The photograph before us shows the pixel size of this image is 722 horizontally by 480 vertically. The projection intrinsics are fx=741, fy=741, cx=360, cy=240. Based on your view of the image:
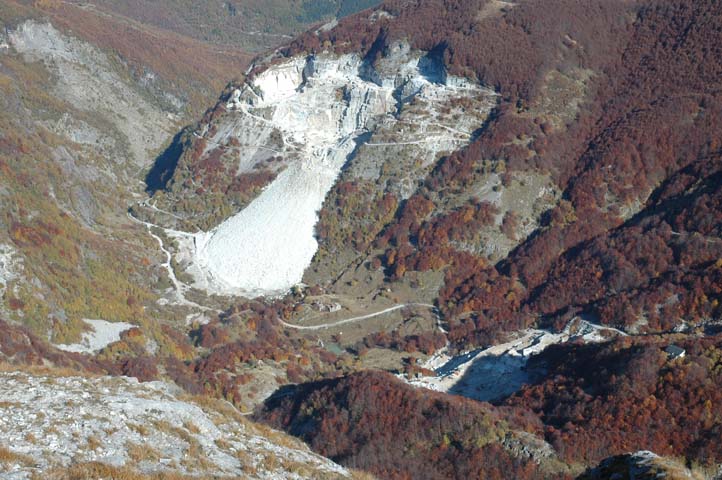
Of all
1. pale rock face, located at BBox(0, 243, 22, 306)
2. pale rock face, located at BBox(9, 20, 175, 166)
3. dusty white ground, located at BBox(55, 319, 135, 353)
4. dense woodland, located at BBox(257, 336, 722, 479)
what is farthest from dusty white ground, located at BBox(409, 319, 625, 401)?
pale rock face, located at BBox(9, 20, 175, 166)

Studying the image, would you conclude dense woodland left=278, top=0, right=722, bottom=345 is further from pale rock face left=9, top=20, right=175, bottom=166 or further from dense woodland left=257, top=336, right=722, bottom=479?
pale rock face left=9, top=20, right=175, bottom=166

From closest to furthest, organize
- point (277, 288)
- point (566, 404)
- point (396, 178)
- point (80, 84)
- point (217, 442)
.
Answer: point (217, 442), point (566, 404), point (277, 288), point (396, 178), point (80, 84)

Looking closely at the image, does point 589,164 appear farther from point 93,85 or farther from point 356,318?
point 93,85

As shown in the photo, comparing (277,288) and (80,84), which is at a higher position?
(80,84)

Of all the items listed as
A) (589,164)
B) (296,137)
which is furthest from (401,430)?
(296,137)

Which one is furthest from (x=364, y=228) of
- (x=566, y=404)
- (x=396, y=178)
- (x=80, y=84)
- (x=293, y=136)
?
(x=80, y=84)

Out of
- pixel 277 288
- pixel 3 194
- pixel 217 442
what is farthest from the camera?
pixel 277 288

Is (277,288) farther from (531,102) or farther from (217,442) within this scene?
(217,442)
